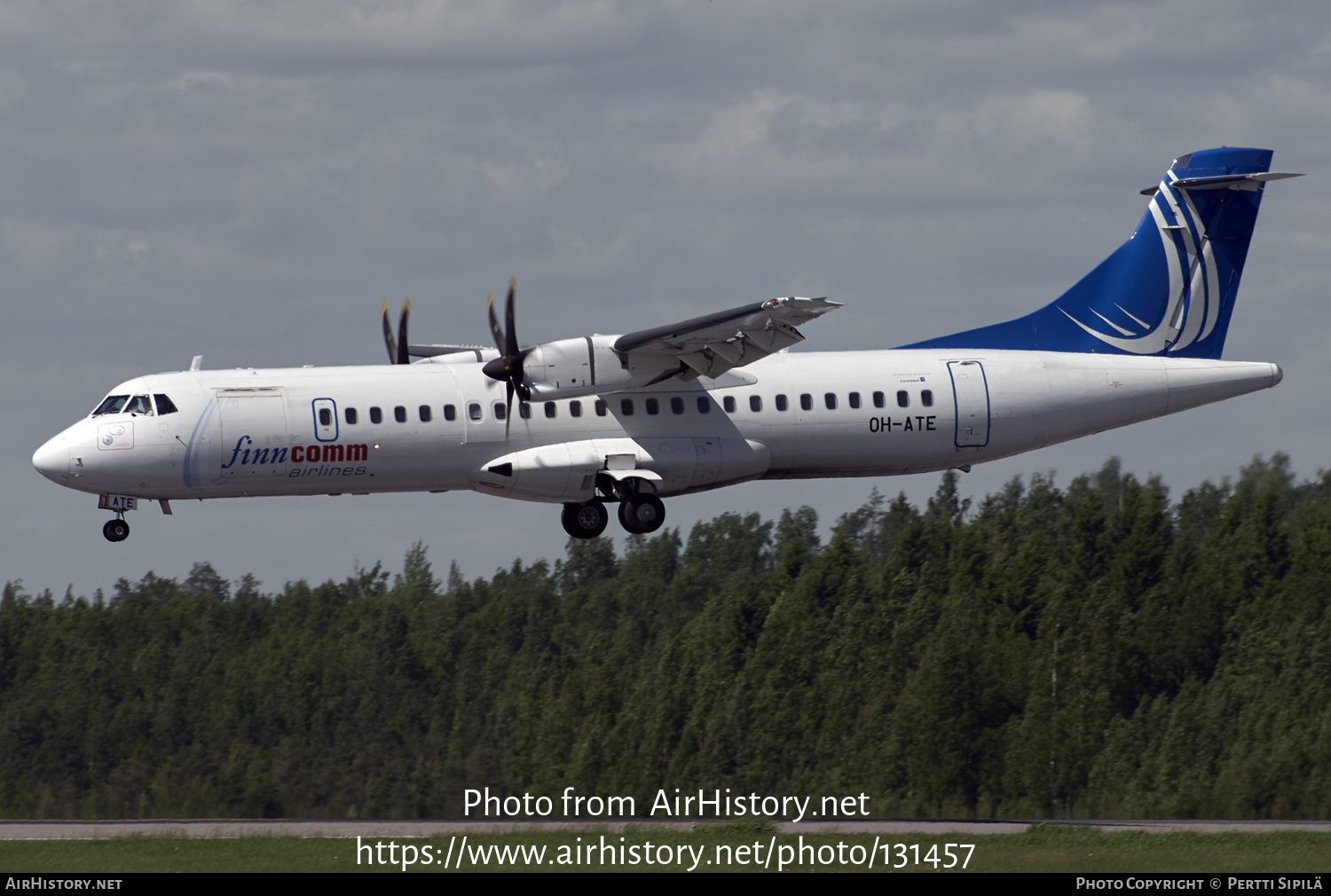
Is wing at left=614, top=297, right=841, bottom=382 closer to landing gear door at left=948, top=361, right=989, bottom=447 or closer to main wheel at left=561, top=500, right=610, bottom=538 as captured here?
main wheel at left=561, top=500, right=610, bottom=538

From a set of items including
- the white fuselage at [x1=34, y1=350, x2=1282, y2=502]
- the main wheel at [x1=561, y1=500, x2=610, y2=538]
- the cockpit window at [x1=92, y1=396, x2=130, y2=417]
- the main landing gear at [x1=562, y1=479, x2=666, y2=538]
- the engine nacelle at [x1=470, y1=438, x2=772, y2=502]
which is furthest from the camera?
the main wheel at [x1=561, y1=500, x2=610, y2=538]

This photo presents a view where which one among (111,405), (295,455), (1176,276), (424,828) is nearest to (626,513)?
(295,455)

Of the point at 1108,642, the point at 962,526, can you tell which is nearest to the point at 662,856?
the point at 1108,642

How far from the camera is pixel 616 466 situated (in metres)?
36.0

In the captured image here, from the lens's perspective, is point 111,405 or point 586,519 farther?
point 586,519

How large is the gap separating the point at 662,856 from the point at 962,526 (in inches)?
2763

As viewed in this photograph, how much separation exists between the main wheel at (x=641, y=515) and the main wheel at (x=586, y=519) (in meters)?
0.74

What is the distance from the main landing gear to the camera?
119 ft


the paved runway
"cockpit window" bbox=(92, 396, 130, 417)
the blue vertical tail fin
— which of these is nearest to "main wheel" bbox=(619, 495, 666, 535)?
the paved runway

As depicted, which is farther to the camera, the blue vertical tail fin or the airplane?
the blue vertical tail fin

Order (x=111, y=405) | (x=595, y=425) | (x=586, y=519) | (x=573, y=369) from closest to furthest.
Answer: (x=573, y=369), (x=111, y=405), (x=595, y=425), (x=586, y=519)

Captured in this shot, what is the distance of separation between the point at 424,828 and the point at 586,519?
7.44m

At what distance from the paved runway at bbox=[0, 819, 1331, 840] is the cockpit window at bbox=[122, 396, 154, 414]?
8.16 metres

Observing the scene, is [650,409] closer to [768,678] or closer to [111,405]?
[111,405]
